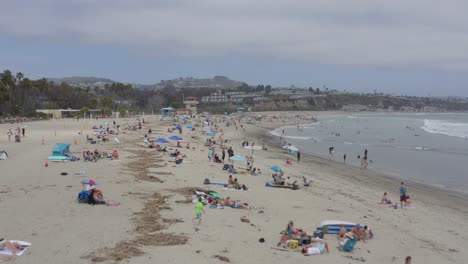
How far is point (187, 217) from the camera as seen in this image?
42.1ft

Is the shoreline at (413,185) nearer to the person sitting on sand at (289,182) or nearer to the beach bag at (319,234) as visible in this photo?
the person sitting on sand at (289,182)

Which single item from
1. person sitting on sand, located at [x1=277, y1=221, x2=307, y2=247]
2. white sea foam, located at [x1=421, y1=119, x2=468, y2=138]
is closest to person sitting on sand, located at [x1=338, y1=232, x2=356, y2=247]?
person sitting on sand, located at [x1=277, y1=221, x2=307, y2=247]

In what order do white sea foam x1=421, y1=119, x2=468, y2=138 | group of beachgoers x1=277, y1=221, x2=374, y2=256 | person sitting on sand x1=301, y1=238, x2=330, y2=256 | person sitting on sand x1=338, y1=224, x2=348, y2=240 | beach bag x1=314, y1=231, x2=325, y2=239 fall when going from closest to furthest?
person sitting on sand x1=301, y1=238, x2=330, y2=256, group of beachgoers x1=277, y1=221, x2=374, y2=256, beach bag x1=314, y1=231, x2=325, y2=239, person sitting on sand x1=338, y1=224, x2=348, y2=240, white sea foam x1=421, y1=119, x2=468, y2=138

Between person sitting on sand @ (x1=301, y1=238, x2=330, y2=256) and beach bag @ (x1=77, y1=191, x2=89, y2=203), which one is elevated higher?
beach bag @ (x1=77, y1=191, x2=89, y2=203)

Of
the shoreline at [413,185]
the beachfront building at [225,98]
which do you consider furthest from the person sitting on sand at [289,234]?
the beachfront building at [225,98]

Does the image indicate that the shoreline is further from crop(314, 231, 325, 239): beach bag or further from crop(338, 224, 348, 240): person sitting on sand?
crop(314, 231, 325, 239): beach bag

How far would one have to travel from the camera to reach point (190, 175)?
20672mm

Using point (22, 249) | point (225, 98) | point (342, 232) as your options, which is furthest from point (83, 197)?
point (225, 98)

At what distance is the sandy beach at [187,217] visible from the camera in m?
10.0

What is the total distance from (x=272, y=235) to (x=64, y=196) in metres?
7.49

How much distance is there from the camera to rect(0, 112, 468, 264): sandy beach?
1001cm

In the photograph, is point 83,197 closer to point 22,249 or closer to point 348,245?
point 22,249

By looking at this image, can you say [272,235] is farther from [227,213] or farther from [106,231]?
[106,231]

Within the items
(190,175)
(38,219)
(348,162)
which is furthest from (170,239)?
(348,162)
